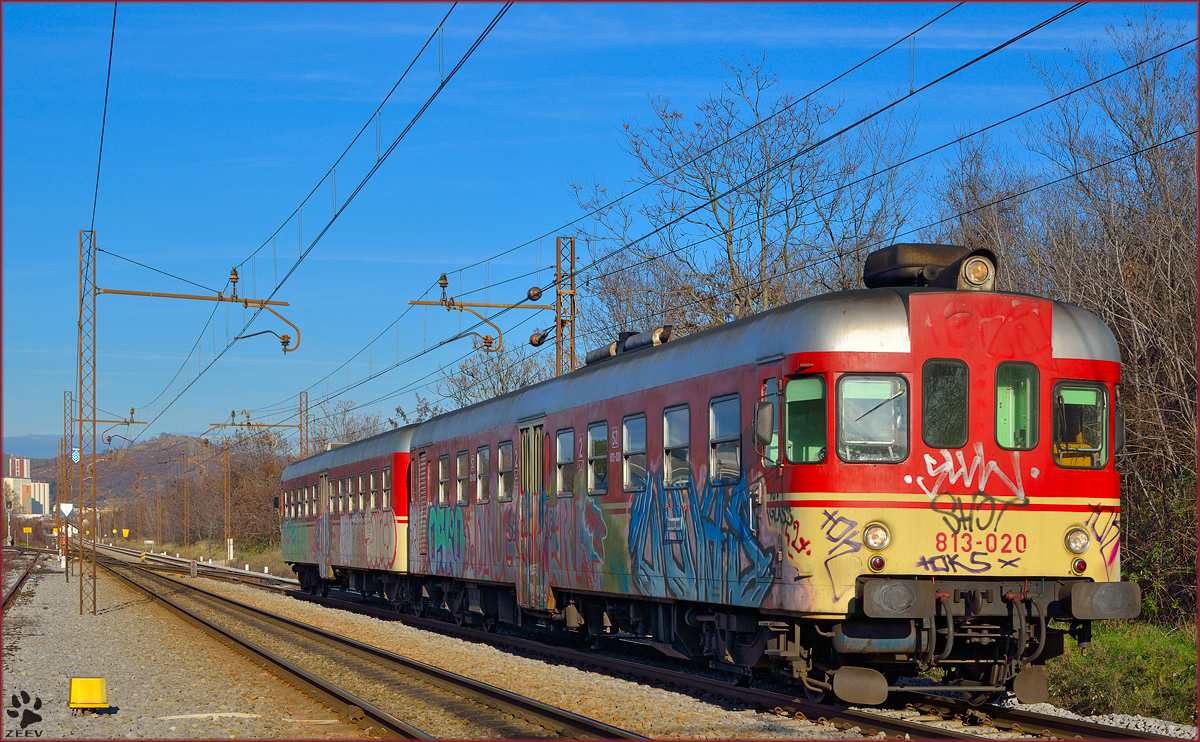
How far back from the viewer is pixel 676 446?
1221 centimetres

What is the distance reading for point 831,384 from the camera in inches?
391

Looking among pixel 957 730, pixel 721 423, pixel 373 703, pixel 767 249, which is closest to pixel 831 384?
pixel 721 423

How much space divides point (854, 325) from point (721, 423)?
185cm

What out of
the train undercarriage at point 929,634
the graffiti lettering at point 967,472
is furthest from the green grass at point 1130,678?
the graffiti lettering at point 967,472

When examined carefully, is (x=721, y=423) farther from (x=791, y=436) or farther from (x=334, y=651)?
(x=334, y=651)

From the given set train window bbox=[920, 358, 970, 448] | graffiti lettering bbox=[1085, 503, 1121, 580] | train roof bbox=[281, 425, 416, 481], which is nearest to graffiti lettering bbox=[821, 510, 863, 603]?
train window bbox=[920, 358, 970, 448]

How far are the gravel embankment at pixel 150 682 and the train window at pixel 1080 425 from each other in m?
6.50

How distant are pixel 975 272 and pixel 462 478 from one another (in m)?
10.9

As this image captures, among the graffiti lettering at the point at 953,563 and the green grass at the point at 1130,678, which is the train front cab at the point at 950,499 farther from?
the green grass at the point at 1130,678

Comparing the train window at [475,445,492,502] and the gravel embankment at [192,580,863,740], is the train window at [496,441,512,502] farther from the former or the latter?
the gravel embankment at [192,580,863,740]

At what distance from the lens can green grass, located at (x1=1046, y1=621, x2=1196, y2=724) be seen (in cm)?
1035

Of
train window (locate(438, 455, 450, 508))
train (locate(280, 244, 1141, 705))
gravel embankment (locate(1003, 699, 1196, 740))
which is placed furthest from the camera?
train window (locate(438, 455, 450, 508))

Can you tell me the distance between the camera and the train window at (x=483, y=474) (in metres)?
18.1

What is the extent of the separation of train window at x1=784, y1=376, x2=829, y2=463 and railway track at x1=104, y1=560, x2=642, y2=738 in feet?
8.79
